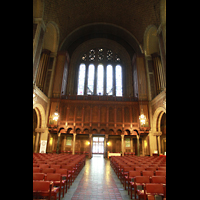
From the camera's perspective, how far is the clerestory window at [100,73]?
24.9 metres

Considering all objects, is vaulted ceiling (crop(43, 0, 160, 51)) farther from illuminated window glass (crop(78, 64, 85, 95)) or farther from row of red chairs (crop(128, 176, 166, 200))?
row of red chairs (crop(128, 176, 166, 200))

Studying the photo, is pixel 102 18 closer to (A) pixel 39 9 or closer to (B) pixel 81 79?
(B) pixel 81 79

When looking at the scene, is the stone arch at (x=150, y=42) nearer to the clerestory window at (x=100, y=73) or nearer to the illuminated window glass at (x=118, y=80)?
the illuminated window glass at (x=118, y=80)

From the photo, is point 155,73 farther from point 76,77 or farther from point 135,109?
point 76,77

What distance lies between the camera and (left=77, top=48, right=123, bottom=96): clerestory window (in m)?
24.9

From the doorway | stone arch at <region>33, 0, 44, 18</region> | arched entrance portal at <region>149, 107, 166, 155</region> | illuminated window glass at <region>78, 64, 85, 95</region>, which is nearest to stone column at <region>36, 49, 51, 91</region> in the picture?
stone arch at <region>33, 0, 44, 18</region>

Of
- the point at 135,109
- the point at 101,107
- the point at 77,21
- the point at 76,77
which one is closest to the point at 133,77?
the point at 135,109

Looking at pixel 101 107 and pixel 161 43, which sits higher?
pixel 161 43

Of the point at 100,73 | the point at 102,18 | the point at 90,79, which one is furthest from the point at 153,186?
the point at 102,18

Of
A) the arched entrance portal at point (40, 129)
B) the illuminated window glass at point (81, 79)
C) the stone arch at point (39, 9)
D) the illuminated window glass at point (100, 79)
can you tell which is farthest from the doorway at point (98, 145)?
the stone arch at point (39, 9)

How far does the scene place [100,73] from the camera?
1028 inches
